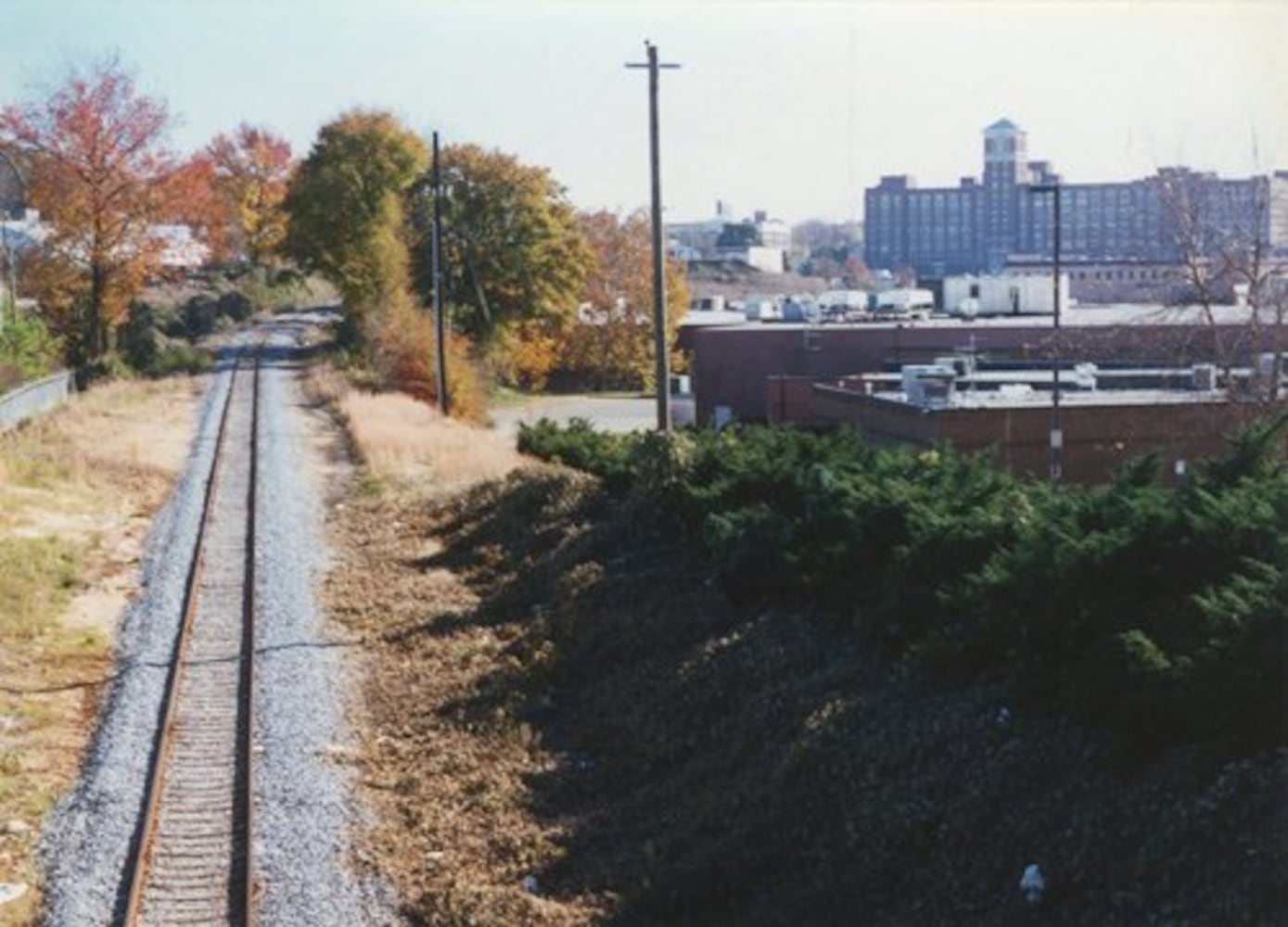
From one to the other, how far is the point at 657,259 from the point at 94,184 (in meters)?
41.1

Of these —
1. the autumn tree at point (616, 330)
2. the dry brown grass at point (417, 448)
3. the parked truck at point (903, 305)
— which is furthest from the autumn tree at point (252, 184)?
the dry brown grass at point (417, 448)

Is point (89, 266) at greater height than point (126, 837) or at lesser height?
greater

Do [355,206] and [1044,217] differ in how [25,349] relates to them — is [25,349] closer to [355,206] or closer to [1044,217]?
[355,206]

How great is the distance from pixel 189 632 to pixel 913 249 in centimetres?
17823

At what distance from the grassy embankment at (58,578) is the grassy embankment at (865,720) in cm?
289

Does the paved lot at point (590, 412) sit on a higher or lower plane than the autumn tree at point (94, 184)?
lower

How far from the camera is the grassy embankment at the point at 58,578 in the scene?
560 inches

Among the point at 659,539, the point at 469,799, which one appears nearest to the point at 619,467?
the point at 659,539

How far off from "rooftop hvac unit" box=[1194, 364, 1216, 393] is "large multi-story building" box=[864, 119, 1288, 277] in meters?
3.28

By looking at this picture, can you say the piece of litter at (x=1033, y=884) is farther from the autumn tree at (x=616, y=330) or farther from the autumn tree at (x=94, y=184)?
the autumn tree at (x=616, y=330)

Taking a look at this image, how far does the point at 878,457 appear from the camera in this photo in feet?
60.3

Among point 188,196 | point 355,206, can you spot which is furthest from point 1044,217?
point 188,196

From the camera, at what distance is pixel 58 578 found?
22.3 m

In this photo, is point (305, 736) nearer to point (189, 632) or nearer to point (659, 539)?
point (189, 632)
